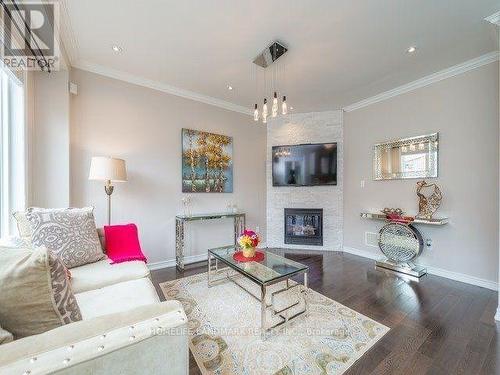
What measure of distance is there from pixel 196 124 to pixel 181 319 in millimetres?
3190

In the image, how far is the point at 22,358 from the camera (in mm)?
605

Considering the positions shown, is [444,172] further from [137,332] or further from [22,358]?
[22,358]

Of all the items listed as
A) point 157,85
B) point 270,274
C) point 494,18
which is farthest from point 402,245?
point 157,85

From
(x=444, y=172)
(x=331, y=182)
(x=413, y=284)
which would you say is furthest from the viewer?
(x=331, y=182)

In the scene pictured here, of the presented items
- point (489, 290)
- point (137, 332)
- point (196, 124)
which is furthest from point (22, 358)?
point (489, 290)

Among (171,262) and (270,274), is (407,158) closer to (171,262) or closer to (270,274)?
(270,274)

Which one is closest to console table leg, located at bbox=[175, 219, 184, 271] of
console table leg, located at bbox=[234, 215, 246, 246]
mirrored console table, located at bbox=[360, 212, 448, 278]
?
console table leg, located at bbox=[234, 215, 246, 246]

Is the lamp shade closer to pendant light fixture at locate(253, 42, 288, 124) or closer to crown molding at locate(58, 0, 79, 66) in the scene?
Result: crown molding at locate(58, 0, 79, 66)

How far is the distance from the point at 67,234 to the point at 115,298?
802 millimetres

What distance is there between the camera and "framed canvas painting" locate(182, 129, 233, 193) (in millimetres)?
3461

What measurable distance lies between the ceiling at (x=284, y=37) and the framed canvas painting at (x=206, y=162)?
2.77 feet

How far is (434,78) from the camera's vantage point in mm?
2920

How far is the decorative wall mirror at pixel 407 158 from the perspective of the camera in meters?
2.98

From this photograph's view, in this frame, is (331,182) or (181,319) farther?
(331,182)
